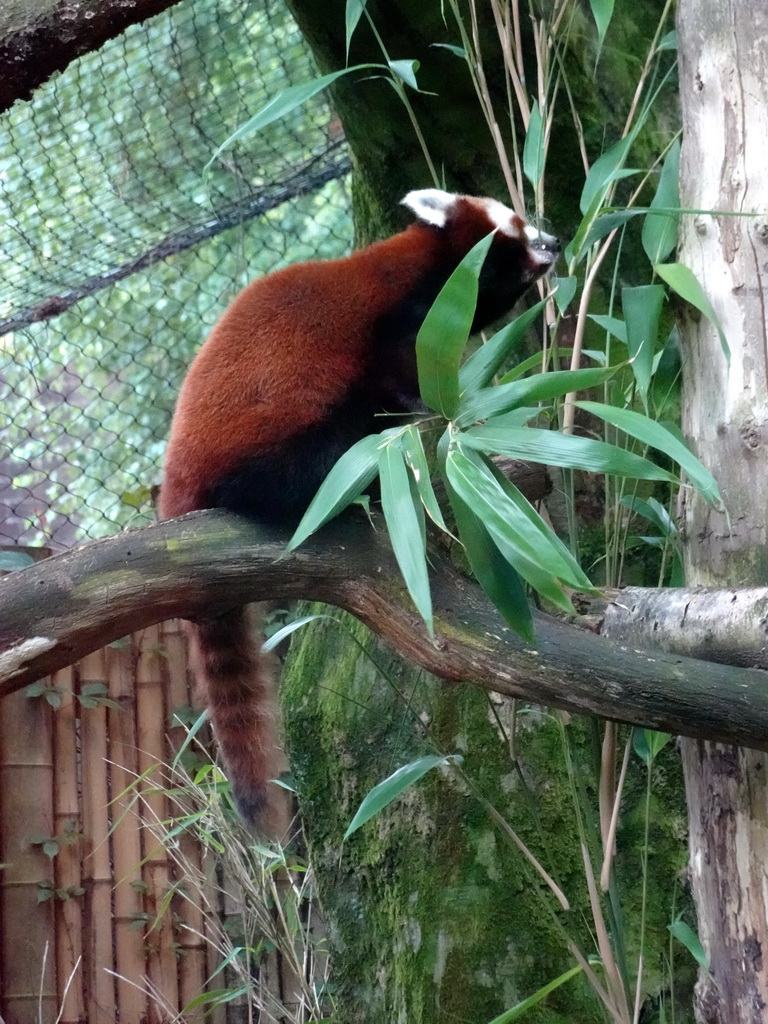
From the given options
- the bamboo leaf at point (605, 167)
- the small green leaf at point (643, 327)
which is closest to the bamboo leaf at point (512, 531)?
the small green leaf at point (643, 327)

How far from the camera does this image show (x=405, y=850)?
197cm

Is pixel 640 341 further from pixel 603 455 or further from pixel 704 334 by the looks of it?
pixel 603 455

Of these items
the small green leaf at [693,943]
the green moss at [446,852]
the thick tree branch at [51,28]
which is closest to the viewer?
the small green leaf at [693,943]

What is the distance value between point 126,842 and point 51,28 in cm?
187

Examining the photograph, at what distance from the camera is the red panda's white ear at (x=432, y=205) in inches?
76.7

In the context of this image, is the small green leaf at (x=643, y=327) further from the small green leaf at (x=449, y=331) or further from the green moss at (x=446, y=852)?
the green moss at (x=446, y=852)

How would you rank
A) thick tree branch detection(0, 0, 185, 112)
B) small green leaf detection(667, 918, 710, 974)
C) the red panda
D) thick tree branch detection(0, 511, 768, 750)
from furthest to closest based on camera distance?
1. thick tree branch detection(0, 0, 185, 112)
2. the red panda
3. small green leaf detection(667, 918, 710, 974)
4. thick tree branch detection(0, 511, 768, 750)

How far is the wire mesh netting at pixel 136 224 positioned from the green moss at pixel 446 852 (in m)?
1.07

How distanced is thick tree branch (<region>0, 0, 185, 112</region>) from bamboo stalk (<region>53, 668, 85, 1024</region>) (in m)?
1.46

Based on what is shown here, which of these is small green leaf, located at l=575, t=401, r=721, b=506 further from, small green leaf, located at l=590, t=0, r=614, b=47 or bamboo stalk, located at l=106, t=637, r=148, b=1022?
bamboo stalk, located at l=106, t=637, r=148, b=1022

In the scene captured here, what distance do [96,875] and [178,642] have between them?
0.62m

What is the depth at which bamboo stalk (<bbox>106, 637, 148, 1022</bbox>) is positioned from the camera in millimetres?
2412

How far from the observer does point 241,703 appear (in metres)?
1.63

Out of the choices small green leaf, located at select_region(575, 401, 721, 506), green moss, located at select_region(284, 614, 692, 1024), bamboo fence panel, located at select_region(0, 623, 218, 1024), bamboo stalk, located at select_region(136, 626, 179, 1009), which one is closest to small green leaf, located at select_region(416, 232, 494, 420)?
small green leaf, located at select_region(575, 401, 721, 506)
